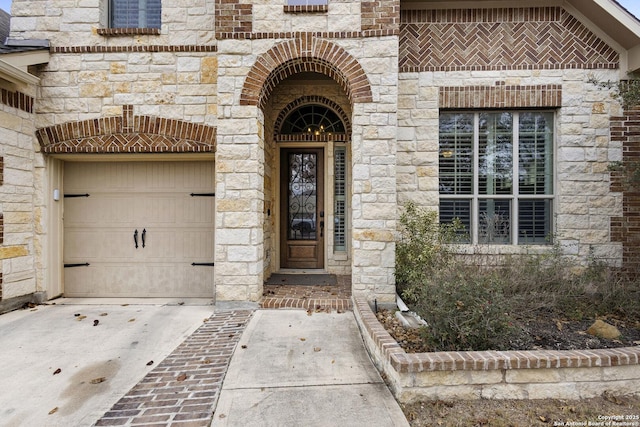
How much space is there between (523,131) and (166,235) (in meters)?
6.16

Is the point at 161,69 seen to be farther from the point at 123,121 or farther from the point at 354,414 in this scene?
the point at 354,414

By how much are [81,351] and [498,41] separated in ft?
23.3

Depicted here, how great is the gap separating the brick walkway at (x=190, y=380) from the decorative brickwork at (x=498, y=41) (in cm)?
429

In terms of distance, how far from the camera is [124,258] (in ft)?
16.9

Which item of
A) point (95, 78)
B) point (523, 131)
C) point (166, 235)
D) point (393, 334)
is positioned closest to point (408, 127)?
point (523, 131)

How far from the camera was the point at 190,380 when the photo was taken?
8.78 feet

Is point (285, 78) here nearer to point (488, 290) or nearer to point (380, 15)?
point (380, 15)

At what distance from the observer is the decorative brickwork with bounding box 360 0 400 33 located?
4.29 metres

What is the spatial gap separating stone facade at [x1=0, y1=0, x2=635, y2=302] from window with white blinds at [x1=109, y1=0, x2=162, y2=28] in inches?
7.9

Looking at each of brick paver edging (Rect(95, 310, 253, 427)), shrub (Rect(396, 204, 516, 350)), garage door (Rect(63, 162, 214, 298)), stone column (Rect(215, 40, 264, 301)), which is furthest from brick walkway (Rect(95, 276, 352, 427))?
shrub (Rect(396, 204, 516, 350))

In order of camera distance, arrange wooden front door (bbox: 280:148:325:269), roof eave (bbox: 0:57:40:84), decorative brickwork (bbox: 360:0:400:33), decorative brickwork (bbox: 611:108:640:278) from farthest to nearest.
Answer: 1. wooden front door (bbox: 280:148:325:269)
2. decorative brickwork (bbox: 611:108:640:278)
3. decorative brickwork (bbox: 360:0:400:33)
4. roof eave (bbox: 0:57:40:84)

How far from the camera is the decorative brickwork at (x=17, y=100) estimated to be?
14.2 ft

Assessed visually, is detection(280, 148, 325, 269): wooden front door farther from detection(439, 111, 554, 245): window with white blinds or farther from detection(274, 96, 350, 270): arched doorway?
detection(439, 111, 554, 245): window with white blinds

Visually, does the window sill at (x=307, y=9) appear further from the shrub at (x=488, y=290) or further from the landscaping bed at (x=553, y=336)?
the landscaping bed at (x=553, y=336)
